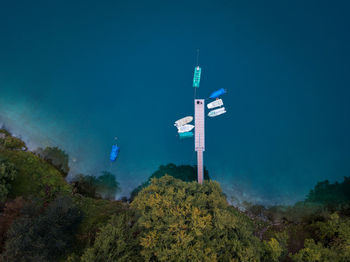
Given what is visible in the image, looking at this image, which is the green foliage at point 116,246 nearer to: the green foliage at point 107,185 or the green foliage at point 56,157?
the green foliage at point 107,185

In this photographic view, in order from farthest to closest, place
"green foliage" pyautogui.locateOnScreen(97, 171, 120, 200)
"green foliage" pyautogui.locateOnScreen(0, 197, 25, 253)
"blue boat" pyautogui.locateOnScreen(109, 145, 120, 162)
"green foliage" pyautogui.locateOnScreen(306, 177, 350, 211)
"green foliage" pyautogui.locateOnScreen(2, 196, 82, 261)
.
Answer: "blue boat" pyautogui.locateOnScreen(109, 145, 120, 162), "green foliage" pyautogui.locateOnScreen(97, 171, 120, 200), "green foliage" pyautogui.locateOnScreen(306, 177, 350, 211), "green foliage" pyautogui.locateOnScreen(0, 197, 25, 253), "green foliage" pyautogui.locateOnScreen(2, 196, 82, 261)

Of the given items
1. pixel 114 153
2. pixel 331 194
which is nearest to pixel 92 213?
pixel 114 153

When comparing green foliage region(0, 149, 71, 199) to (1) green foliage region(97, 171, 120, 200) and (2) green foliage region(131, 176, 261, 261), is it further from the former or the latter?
(2) green foliage region(131, 176, 261, 261)

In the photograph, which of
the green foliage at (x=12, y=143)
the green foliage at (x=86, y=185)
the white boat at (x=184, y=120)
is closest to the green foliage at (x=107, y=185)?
the green foliage at (x=86, y=185)

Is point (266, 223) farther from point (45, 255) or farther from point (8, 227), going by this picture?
point (8, 227)

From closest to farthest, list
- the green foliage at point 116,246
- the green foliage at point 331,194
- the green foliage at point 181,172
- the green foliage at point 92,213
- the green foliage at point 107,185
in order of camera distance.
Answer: the green foliage at point 116,246, the green foliage at point 92,213, the green foliage at point 331,194, the green foliage at point 107,185, the green foliage at point 181,172

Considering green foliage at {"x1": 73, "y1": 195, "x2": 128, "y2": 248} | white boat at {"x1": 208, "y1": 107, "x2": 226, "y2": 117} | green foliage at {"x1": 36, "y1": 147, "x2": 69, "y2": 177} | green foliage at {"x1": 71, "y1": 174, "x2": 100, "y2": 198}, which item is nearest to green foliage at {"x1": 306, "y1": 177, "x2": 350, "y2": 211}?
white boat at {"x1": 208, "y1": 107, "x2": 226, "y2": 117}

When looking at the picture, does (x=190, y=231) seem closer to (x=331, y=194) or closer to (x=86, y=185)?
(x=86, y=185)
